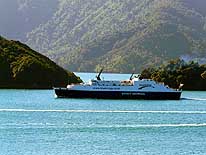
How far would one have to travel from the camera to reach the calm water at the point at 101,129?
164 ft

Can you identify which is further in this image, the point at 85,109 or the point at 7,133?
the point at 85,109

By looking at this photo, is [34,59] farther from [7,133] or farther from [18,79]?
[7,133]

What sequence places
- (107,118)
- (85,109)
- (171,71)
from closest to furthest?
1. (107,118)
2. (85,109)
3. (171,71)

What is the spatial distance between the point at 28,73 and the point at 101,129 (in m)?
96.9

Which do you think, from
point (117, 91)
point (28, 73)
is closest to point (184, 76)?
point (28, 73)

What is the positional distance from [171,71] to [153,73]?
595 centimetres

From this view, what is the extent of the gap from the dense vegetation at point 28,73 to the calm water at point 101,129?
5898 centimetres

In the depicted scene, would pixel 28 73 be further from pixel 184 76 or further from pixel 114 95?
pixel 114 95

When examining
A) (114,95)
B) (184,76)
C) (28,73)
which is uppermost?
(114,95)

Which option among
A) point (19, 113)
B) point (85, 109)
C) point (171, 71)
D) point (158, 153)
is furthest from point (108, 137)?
point (171, 71)

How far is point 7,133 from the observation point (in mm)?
57156

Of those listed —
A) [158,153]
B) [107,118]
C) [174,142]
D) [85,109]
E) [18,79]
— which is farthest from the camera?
[18,79]

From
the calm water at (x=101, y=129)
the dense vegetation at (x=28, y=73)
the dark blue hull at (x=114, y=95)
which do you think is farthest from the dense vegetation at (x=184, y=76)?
the calm water at (x=101, y=129)

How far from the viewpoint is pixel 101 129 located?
62.5 meters
